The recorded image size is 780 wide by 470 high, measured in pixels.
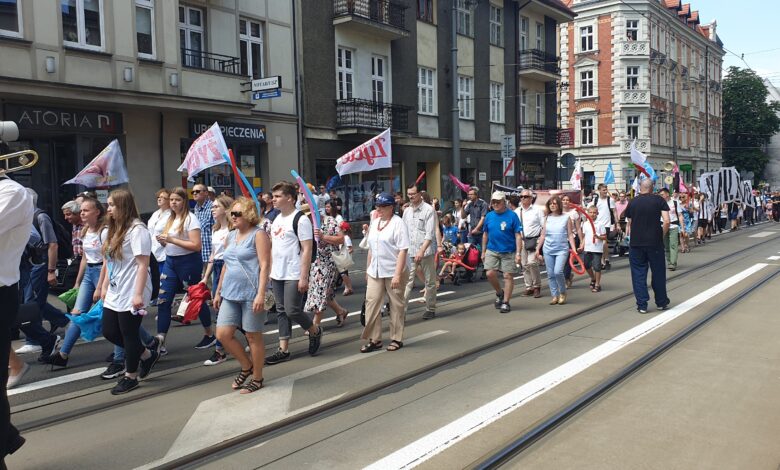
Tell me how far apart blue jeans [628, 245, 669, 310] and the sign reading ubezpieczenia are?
510 cm

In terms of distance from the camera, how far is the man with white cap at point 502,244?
951 centimetres

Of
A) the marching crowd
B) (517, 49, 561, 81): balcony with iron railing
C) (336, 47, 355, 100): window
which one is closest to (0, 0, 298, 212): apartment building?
(336, 47, 355, 100): window

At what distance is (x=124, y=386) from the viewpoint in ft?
18.6

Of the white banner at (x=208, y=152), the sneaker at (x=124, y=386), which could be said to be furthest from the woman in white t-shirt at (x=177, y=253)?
the white banner at (x=208, y=152)

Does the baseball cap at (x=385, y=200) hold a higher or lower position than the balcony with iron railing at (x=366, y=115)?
lower

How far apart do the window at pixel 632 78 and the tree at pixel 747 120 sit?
24824 mm

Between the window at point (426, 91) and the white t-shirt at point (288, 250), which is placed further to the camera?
the window at point (426, 91)

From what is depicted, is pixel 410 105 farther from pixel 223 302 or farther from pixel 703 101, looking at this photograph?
pixel 703 101

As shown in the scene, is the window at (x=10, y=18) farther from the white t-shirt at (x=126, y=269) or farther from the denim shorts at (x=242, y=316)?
the denim shorts at (x=242, y=316)

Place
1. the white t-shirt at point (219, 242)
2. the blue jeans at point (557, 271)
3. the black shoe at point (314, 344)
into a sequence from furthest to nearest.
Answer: the blue jeans at point (557, 271) < the white t-shirt at point (219, 242) < the black shoe at point (314, 344)

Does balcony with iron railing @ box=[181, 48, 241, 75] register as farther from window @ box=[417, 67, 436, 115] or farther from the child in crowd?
the child in crowd

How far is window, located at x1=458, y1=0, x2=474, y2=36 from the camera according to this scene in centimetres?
2880

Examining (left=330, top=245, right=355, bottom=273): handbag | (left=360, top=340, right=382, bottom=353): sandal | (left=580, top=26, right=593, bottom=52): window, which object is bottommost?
(left=360, top=340, right=382, bottom=353): sandal

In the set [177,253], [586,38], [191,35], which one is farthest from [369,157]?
[586,38]
